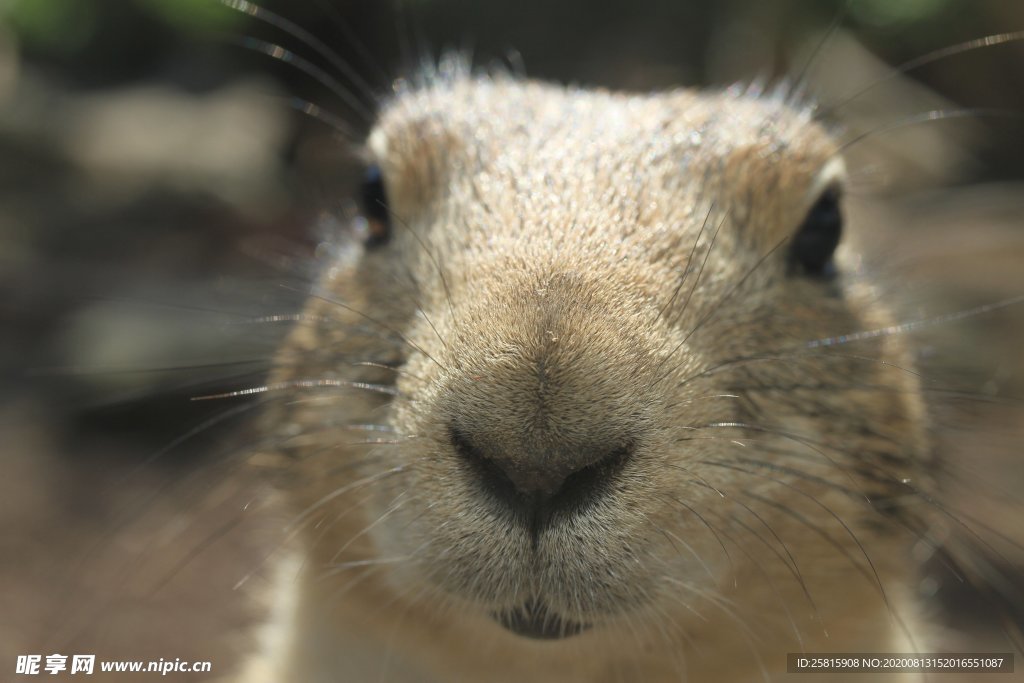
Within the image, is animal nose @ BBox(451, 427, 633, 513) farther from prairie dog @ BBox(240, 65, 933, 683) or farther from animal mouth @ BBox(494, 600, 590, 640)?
animal mouth @ BBox(494, 600, 590, 640)

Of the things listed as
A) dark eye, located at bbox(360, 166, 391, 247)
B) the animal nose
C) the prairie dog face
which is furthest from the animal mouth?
dark eye, located at bbox(360, 166, 391, 247)

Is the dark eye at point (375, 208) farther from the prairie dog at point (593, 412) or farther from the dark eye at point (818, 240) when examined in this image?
the dark eye at point (818, 240)

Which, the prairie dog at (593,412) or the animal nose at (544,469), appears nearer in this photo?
the animal nose at (544,469)

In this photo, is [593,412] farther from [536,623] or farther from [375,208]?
[375,208]

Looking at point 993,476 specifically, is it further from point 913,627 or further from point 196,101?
point 196,101

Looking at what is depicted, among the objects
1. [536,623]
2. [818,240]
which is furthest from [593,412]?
[818,240]

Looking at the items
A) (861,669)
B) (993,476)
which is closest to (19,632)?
(861,669)

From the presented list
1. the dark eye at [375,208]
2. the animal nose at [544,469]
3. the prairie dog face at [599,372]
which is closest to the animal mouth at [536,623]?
the prairie dog face at [599,372]
